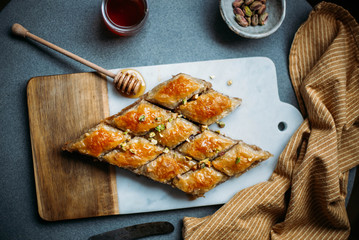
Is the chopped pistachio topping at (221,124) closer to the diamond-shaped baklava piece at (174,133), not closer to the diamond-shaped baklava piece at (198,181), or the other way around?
the diamond-shaped baklava piece at (174,133)

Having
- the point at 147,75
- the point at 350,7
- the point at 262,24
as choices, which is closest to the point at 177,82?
the point at 147,75

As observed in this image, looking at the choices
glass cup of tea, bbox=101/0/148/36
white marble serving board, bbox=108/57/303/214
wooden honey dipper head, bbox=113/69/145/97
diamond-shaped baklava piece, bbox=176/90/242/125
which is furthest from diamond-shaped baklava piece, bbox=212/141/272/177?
glass cup of tea, bbox=101/0/148/36

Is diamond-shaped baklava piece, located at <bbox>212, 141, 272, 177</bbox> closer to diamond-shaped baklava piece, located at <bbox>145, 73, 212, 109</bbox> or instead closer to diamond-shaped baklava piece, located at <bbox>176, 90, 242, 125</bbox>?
diamond-shaped baklava piece, located at <bbox>176, 90, 242, 125</bbox>

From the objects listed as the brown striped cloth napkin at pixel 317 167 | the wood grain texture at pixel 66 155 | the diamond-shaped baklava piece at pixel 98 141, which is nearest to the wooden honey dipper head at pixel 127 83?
the wood grain texture at pixel 66 155

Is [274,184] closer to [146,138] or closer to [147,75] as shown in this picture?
[146,138]

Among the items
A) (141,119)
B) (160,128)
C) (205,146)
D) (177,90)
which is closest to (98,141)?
(141,119)

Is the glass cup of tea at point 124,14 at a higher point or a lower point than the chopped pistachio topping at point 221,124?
higher
